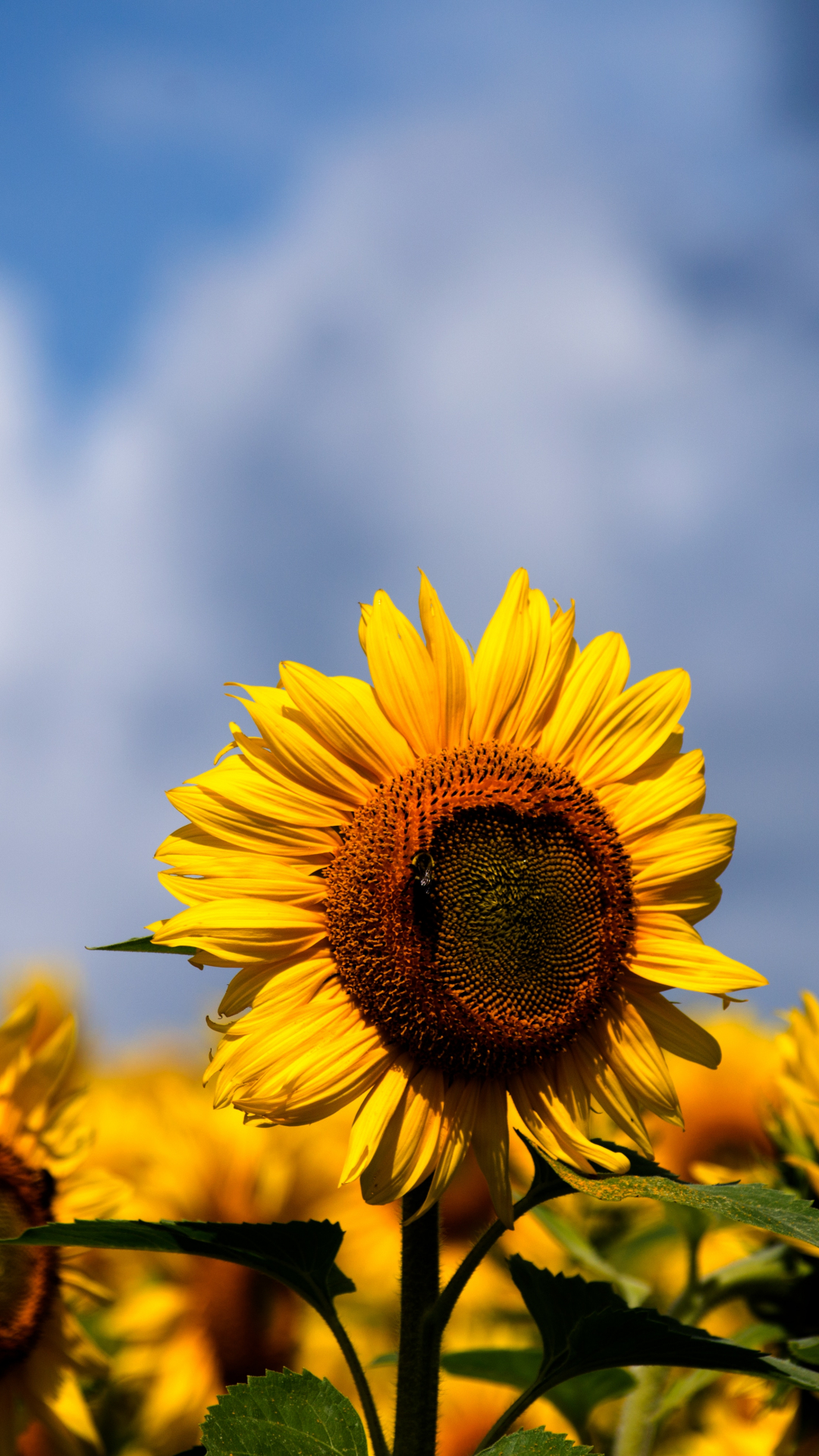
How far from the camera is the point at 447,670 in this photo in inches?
72.9

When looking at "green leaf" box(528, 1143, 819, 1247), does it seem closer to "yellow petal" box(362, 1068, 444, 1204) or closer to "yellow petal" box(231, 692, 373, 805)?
"yellow petal" box(362, 1068, 444, 1204)

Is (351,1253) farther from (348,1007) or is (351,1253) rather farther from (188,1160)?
(348,1007)

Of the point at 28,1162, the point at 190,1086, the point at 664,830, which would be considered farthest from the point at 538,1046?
the point at 190,1086

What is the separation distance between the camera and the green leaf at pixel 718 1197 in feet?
5.04

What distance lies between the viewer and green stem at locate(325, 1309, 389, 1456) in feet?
5.60

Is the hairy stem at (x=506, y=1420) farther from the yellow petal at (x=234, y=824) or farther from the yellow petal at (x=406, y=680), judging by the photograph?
the yellow petal at (x=406, y=680)

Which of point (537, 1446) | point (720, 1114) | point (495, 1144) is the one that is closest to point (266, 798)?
point (495, 1144)

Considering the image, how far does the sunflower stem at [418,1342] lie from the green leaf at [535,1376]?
72cm

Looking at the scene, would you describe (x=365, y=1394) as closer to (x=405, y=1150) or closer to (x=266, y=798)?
(x=405, y=1150)

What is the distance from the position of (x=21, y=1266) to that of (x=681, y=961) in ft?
4.84

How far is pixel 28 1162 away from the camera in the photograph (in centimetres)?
239

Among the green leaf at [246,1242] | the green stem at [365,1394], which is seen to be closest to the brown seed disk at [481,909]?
the green leaf at [246,1242]

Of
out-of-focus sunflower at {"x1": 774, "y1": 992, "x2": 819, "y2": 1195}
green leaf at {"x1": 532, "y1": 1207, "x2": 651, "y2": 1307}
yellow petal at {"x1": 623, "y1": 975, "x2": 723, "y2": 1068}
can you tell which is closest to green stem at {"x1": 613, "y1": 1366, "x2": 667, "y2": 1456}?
green leaf at {"x1": 532, "y1": 1207, "x2": 651, "y2": 1307}

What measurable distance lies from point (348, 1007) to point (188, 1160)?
143 cm
